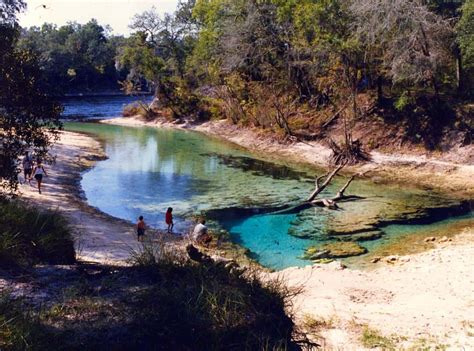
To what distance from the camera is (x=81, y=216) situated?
2092 cm

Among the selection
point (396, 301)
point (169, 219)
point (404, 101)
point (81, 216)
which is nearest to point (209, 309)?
point (396, 301)

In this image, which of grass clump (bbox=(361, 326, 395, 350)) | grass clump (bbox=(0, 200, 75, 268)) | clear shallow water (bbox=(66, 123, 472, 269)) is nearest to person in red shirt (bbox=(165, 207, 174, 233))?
clear shallow water (bbox=(66, 123, 472, 269))

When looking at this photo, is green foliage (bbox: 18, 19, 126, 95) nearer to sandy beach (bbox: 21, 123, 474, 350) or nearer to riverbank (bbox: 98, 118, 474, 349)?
sandy beach (bbox: 21, 123, 474, 350)

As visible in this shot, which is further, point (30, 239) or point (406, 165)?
point (406, 165)

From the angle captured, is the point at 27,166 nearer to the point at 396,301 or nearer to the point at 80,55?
the point at 396,301

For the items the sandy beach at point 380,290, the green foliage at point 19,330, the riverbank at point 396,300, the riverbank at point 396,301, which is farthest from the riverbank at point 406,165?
the green foliage at point 19,330

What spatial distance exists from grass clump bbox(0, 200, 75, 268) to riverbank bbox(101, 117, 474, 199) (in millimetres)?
19941

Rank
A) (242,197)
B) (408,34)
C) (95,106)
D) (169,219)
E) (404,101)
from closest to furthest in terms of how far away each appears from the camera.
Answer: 1. (169,219)
2. (242,197)
3. (408,34)
4. (404,101)
5. (95,106)

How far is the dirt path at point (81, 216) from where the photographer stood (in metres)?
16.4

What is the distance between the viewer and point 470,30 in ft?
95.9

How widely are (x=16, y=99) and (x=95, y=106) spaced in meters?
66.4

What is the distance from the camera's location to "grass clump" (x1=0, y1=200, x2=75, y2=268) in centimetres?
961

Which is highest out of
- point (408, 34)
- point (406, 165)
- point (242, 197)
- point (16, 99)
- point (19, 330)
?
point (408, 34)

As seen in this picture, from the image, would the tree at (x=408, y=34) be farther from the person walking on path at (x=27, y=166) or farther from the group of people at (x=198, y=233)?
the person walking on path at (x=27, y=166)
